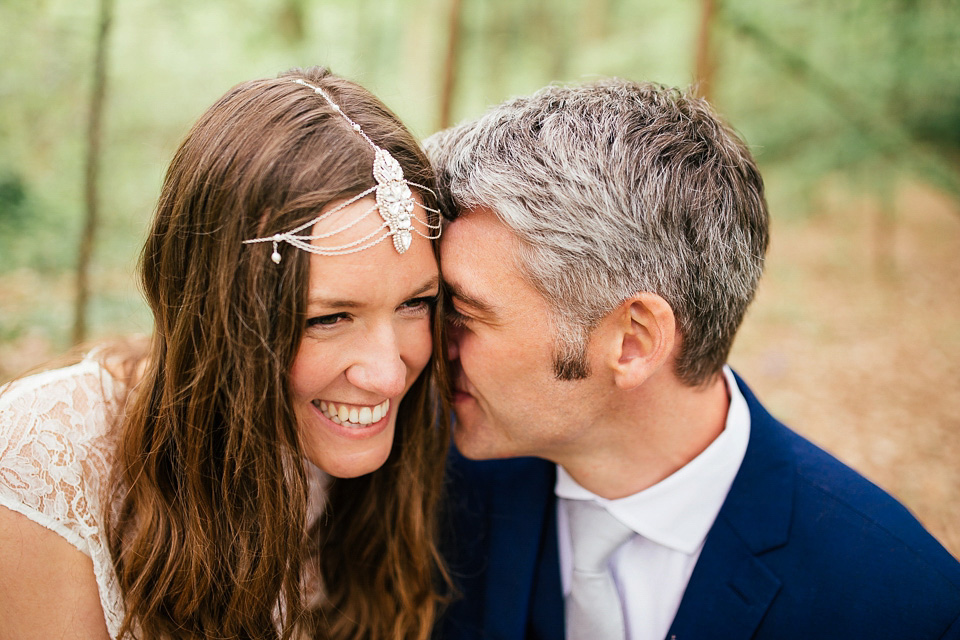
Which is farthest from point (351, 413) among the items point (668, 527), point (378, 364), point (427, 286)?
point (668, 527)

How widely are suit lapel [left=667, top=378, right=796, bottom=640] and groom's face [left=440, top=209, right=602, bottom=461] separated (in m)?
0.59

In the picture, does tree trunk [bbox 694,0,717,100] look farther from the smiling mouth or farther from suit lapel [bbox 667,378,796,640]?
the smiling mouth

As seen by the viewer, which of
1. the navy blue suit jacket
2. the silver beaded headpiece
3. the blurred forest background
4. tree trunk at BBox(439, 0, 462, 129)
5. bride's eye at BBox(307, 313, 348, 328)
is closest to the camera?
the silver beaded headpiece

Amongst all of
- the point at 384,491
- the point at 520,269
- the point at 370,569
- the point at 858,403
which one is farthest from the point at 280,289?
the point at 858,403

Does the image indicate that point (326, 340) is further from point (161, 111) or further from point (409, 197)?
point (161, 111)

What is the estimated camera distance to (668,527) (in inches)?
98.8

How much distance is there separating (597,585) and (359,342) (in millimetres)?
1326

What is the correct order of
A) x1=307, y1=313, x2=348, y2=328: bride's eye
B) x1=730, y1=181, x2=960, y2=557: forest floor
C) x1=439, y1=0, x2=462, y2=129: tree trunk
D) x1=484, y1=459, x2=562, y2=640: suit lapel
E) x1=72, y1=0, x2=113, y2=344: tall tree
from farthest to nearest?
x1=439, y1=0, x2=462, y2=129: tree trunk < x1=730, y1=181, x2=960, y2=557: forest floor < x1=72, y1=0, x2=113, y2=344: tall tree < x1=484, y1=459, x2=562, y2=640: suit lapel < x1=307, y1=313, x2=348, y2=328: bride's eye

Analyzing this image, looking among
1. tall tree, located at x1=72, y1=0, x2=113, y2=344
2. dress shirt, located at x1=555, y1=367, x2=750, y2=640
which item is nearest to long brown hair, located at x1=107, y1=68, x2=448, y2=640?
dress shirt, located at x1=555, y1=367, x2=750, y2=640

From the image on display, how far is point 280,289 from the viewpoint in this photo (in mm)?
1868

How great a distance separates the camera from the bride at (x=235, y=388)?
6.16 ft

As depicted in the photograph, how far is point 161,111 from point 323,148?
233 inches

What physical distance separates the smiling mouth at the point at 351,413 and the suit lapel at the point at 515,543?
0.86 meters

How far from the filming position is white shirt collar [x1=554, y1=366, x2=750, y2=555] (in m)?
2.49
